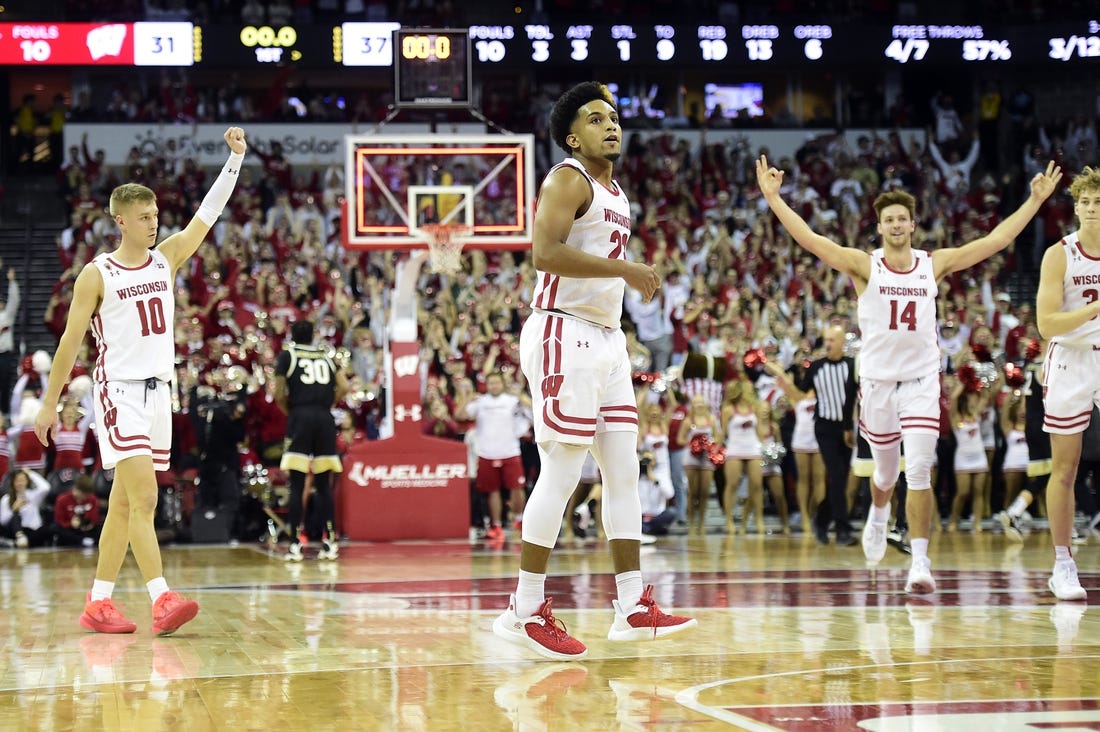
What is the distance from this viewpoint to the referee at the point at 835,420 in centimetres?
1341

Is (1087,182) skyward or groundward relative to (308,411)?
skyward

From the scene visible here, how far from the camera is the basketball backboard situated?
624 inches

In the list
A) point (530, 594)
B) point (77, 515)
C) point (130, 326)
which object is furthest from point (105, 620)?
point (77, 515)

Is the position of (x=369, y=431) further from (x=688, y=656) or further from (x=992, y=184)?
(x=992, y=184)

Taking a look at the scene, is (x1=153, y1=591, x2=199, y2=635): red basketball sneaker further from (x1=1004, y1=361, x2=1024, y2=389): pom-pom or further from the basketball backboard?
(x1=1004, y1=361, x2=1024, y2=389): pom-pom

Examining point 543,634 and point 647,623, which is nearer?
point 543,634

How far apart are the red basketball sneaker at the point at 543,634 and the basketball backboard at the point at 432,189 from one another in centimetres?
986

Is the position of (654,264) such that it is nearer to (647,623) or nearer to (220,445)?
(220,445)

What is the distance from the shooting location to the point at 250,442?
15.8 meters

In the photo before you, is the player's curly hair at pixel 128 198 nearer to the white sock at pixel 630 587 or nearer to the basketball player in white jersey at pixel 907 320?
the white sock at pixel 630 587

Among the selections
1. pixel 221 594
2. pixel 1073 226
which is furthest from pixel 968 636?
pixel 1073 226

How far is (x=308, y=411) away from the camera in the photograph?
13.0 meters

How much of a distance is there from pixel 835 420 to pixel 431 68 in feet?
20.7

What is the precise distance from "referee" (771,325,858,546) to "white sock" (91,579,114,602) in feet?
24.4
